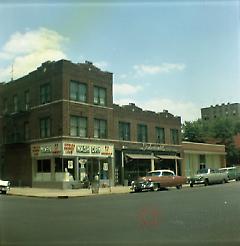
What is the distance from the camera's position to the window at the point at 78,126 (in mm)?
43253

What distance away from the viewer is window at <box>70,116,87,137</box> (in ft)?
142

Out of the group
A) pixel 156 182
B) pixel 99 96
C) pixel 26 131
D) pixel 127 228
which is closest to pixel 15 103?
pixel 26 131

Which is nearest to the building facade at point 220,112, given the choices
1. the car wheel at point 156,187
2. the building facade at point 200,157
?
the building facade at point 200,157

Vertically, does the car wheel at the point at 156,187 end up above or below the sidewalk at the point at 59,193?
above

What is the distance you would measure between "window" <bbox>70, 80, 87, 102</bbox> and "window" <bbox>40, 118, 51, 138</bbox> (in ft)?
10.6

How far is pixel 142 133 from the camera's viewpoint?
53.0 meters

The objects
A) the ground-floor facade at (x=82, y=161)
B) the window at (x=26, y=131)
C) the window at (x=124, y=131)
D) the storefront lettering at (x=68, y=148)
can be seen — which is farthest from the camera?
the window at (x=124, y=131)

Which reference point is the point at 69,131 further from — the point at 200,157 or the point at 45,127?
the point at 200,157

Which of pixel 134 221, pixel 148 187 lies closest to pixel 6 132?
pixel 148 187

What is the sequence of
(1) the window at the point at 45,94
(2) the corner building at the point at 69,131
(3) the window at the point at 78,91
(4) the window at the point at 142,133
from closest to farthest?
(2) the corner building at the point at 69,131 → (3) the window at the point at 78,91 → (1) the window at the point at 45,94 → (4) the window at the point at 142,133

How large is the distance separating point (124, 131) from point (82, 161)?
36.5 ft

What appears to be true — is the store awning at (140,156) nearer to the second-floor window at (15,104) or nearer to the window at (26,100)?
the window at (26,100)

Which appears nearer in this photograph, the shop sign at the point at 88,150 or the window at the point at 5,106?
the shop sign at the point at 88,150

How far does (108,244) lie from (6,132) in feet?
138
